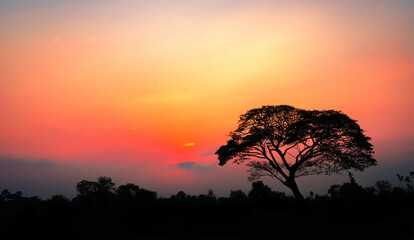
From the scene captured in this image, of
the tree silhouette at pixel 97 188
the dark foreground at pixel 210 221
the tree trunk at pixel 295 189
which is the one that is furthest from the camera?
the tree silhouette at pixel 97 188

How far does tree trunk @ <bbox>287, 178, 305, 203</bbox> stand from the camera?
3001 cm

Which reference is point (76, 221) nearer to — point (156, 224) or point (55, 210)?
point (55, 210)

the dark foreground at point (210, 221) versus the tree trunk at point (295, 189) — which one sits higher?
the tree trunk at point (295, 189)

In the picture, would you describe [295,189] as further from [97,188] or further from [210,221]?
[97,188]

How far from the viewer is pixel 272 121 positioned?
3130 centimetres

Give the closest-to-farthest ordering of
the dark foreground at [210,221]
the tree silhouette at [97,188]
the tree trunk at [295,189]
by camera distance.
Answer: the dark foreground at [210,221]
the tree trunk at [295,189]
the tree silhouette at [97,188]

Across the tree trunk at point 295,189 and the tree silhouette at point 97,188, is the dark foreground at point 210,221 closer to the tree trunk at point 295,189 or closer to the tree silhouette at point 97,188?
the tree trunk at point 295,189

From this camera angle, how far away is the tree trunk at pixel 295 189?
3001cm

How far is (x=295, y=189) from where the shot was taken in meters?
30.8

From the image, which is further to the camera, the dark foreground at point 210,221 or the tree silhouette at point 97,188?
the tree silhouette at point 97,188

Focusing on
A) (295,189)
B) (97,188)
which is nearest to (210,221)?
(295,189)

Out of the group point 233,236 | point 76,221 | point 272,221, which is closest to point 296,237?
point 233,236

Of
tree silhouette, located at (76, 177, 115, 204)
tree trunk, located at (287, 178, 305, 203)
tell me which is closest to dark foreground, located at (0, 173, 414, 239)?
tree trunk, located at (287, 178, 305, 203)

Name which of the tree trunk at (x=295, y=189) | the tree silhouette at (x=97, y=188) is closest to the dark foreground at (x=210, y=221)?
the tree trunk at (x=295, y=189)
